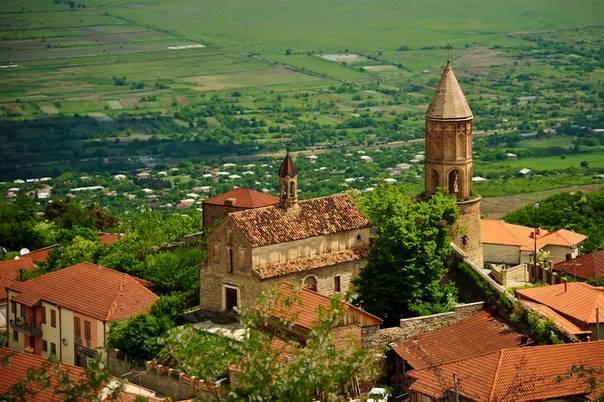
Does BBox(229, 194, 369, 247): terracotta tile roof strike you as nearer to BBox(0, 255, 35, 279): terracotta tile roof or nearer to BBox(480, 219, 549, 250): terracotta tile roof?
BBox(0, 255, 35, 279): terracotta tile roof

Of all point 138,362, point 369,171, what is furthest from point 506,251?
point 369,171

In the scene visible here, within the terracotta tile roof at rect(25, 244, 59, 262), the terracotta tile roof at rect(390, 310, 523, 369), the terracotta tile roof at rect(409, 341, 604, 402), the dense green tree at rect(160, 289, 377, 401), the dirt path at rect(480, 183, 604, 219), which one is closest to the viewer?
the dense green tree at rect(160, 289, 377, 401)

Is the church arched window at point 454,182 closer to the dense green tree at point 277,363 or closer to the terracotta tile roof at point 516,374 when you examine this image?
the terracotta tile roof at point 516,374

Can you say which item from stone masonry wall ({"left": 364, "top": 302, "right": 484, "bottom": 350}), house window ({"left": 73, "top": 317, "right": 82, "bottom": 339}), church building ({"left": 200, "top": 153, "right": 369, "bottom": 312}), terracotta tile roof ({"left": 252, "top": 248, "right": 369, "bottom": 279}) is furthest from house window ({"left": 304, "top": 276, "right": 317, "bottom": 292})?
house window ({"left": 73, "top": 317, "right": 82, "bottom": 339})

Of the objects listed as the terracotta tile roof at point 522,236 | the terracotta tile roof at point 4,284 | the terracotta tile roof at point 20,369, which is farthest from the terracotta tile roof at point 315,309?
the terracotta tile roof at point 522,236

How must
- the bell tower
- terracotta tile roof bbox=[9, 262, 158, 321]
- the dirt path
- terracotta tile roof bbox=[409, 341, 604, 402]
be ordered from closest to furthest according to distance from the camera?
terracotta tile roof bbox=[409, 341, 604, 402] < terracotta tile roof bbox=[9, 262, 158, 321] < the bell tower < the dirt path

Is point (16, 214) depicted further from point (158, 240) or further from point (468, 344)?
point (468, 344)

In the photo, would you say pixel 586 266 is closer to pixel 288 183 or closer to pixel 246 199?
pixel 246 199
